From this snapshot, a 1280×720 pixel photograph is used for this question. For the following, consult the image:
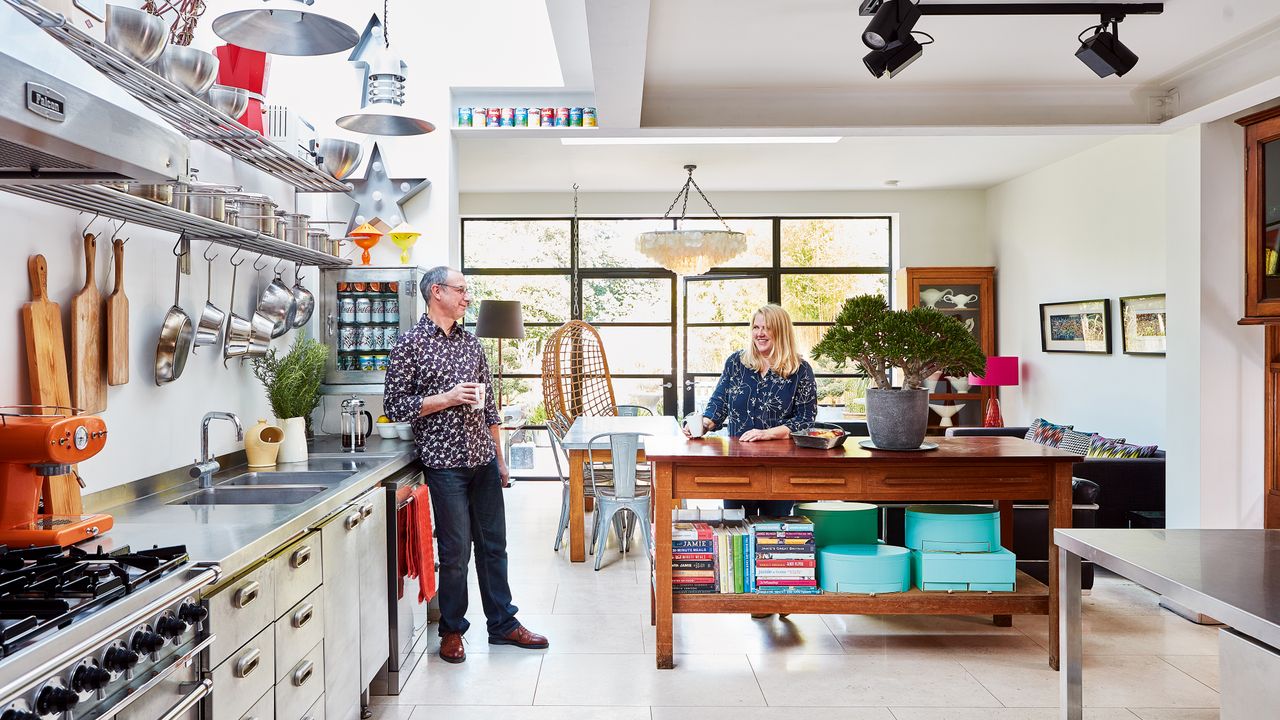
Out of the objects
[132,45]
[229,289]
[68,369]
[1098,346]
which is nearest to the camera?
[132,45]

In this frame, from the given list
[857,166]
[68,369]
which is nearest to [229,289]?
[68,369]

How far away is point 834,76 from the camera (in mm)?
4527

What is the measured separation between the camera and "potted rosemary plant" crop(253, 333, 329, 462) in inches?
141

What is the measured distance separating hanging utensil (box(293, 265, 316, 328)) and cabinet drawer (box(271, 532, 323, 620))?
1.58 m

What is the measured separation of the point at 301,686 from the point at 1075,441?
218 inches

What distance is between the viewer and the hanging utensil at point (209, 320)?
3.20m

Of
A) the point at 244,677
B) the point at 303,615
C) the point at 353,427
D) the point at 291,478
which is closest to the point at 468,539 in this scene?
the point at 353,427

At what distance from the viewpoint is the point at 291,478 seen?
3.28 meters

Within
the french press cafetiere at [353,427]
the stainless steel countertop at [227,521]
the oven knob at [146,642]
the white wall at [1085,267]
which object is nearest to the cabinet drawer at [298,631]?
the stainless steel countertop at [227,521]

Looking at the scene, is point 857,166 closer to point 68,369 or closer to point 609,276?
point 609,276

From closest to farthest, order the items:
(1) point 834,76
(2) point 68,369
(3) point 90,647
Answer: (3) point 90,647 → (2) point 68,369 → (1) point 834,76

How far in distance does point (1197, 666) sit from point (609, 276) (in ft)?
20.6

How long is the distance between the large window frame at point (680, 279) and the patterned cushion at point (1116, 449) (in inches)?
120

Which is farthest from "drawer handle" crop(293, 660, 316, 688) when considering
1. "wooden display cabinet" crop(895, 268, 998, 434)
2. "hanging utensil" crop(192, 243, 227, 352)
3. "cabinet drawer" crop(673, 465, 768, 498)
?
"wooden display cabinet" crop(895, 268, 998, 434)
